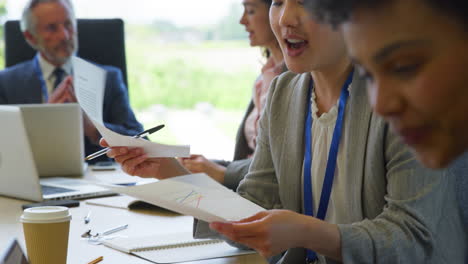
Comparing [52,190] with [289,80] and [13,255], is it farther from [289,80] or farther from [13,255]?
[13,255]

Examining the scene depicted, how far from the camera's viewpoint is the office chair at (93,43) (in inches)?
120

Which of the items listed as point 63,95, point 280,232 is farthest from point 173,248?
point 63,95

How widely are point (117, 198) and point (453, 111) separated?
147cm

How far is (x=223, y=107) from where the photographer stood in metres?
4.79

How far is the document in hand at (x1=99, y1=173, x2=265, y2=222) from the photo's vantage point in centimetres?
113

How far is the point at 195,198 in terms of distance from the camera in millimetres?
1210

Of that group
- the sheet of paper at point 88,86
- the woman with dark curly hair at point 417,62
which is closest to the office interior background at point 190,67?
the sheet of paper at point 88,86

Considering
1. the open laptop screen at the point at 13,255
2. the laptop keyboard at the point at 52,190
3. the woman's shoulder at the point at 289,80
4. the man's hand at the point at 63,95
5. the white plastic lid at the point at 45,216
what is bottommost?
the laptop keyboard at the point at 52,190

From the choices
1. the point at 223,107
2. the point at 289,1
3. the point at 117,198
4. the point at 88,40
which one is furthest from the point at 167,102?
the point at 289,1

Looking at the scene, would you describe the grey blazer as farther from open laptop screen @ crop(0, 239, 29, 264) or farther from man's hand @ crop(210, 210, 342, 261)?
open laptop screen @ crop(0, 239, 29, 264)

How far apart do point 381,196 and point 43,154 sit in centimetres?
129

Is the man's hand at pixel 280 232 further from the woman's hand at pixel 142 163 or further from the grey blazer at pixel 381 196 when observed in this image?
the woman's hand at pixel 142 163

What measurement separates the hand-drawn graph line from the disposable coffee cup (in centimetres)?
21

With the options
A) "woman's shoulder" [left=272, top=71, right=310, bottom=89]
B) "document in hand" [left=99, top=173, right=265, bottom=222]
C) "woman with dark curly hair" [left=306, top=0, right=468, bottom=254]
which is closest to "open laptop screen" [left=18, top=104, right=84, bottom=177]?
"woman's shoulder" [left=272, top=71, right=310, bottom=89]
